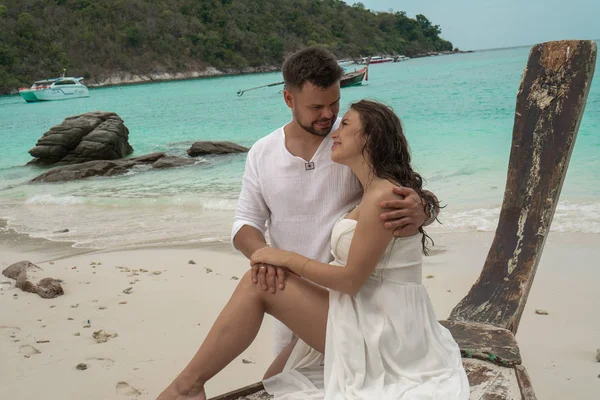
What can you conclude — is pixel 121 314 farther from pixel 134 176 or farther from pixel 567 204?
pixel 134 176

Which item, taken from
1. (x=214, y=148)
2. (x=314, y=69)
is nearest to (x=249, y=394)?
(x=314, y=69)

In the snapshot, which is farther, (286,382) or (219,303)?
(219,303)

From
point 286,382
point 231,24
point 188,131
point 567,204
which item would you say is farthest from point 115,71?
point 286,382

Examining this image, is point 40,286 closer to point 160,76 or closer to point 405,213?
point 405,213

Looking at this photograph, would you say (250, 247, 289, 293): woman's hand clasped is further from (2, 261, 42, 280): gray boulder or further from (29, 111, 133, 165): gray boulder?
(29, 111, 133, 165): gray boulder

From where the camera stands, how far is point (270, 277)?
8.31 feet

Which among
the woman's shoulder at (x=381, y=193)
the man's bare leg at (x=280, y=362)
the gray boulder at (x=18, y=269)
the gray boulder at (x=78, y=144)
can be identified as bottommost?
the gray boulder at (x=78, y=144)

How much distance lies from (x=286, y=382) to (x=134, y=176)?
12.1 m

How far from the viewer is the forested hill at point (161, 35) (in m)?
63.1

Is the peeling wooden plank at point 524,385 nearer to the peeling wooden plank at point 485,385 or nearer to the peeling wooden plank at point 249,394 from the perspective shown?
the peeling wooden plank at point 485,385

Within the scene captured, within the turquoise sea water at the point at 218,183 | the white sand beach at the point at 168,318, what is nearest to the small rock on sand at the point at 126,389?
the white sand beach at the point at 168,318

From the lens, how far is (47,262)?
258 inches

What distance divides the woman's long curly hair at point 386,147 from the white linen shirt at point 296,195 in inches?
15.7

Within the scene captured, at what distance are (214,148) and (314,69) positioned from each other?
1400 centimetres
